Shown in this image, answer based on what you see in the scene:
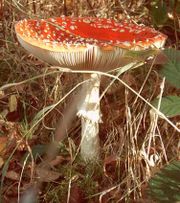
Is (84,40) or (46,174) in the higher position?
(84,40)

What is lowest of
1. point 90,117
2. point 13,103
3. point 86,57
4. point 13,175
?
point 13,175

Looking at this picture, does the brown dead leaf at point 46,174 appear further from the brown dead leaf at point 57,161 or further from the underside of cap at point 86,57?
the underside of cap at point 86,57

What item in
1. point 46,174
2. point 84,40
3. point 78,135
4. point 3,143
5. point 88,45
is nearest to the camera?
point 88,45

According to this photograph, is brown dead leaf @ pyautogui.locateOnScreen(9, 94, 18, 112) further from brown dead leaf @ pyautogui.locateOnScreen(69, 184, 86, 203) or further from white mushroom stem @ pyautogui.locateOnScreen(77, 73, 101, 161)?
brown dead leaf @ pyautogui.locateOnScreen(69, 184, 86, 203)

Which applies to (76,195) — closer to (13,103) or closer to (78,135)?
(78,135)

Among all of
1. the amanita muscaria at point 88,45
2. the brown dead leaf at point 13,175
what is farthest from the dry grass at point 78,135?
the amanita muscaria at point 88,45

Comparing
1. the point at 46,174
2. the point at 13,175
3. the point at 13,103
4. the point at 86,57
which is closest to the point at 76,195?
the point at 46,174

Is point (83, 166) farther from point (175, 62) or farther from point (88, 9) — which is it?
point (88, 9)
